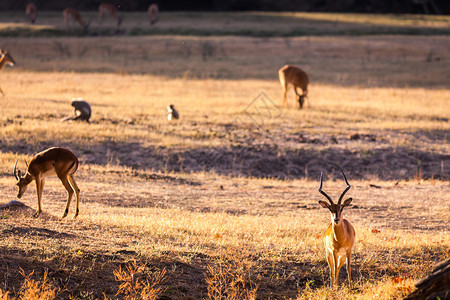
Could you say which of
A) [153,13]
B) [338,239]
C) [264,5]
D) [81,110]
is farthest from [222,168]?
[264,5]

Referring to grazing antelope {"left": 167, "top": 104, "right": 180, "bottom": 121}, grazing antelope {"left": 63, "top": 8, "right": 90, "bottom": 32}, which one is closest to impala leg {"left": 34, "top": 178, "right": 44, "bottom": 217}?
grazing antelope {"left": 167, "top": 104, "right": 180, "bottom": 121}

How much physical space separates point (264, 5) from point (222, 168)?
62.7 metres

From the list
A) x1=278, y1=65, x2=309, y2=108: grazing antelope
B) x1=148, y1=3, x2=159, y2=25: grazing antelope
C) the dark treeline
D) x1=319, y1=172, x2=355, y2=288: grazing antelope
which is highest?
the dark treeline

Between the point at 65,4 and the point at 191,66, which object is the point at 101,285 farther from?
the point at 65,4

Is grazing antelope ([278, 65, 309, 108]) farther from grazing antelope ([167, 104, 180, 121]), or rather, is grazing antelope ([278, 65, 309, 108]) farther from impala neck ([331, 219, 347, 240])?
impala neck ([331, 219, 347, 240])

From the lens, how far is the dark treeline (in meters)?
75.9

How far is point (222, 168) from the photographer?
1884 cm

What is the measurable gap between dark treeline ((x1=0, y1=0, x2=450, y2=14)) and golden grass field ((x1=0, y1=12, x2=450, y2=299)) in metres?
30.8

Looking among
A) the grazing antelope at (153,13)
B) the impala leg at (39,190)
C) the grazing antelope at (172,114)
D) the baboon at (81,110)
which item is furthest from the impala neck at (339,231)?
the grazing antelope at (153,13)

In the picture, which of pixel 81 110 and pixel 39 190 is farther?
pixel 81 110

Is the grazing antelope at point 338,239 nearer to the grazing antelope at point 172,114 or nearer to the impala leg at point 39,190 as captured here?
the impala leg at point 39,190

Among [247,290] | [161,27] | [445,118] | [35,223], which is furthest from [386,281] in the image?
[161,27]

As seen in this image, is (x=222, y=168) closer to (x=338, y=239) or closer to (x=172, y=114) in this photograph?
(x=172, y=114)

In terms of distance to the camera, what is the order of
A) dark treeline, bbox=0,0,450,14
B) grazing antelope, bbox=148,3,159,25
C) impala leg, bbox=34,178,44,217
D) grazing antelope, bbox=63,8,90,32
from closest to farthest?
impala leg, bbox=34,178,44,217 → grazing antelope, bbox=63,8,90,32 → grazing antelope, bbox=148,3,159,25 → dark treeline, bbox=0,0,450,14
